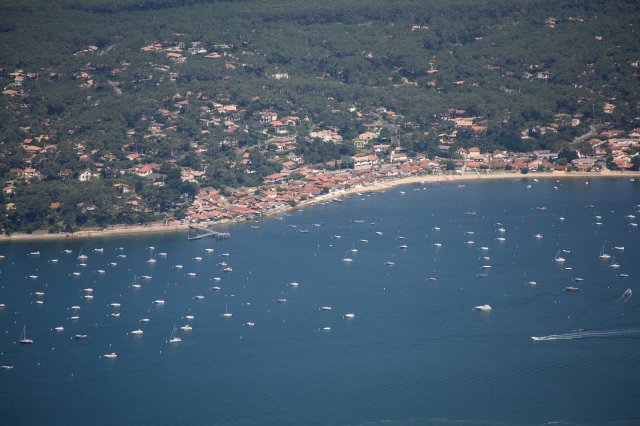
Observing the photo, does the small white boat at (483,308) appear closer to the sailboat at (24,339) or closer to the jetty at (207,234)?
the jetty at (207,234)

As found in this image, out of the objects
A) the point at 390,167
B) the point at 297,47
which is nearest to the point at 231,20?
the point at 297,47

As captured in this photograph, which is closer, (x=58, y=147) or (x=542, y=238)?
(x=542, y=238)

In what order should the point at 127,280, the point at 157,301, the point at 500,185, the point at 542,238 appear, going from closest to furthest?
the point at 157,301, the point at 127,280, the point at 542,238, the point at 500,185

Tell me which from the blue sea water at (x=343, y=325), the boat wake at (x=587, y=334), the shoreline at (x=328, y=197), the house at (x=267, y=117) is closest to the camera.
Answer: the blue sea water at (x=343, y=325)

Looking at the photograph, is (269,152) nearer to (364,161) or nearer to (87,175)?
(364,161)

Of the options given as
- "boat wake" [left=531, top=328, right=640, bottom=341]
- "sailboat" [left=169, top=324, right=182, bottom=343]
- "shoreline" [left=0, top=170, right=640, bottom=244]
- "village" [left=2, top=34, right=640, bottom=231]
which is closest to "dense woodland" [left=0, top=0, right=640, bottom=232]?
"village" [left=2, top=34, right=640, bottom=231]

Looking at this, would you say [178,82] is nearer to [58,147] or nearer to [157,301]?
[58,147]

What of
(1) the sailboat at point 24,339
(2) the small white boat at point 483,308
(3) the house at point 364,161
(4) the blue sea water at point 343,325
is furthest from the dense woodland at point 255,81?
(2) the small white boat at point 483,308

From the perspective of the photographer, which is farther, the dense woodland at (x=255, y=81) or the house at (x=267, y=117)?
the house at (x=267, y=117)
